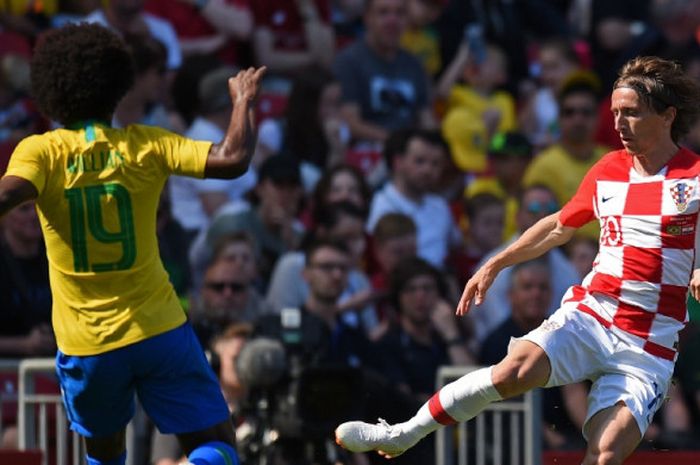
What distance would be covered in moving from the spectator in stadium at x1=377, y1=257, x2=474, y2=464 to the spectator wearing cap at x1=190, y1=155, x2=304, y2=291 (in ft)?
3.68

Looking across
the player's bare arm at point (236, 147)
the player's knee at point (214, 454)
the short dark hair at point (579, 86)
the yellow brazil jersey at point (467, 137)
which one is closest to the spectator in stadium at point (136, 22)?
the yellow brazil jersey at point (467, 137)

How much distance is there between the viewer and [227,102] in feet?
41.9

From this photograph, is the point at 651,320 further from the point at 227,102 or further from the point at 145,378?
the point at 227,102

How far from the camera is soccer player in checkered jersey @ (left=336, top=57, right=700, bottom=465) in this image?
7.28 meters

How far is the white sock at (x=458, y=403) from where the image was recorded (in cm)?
737

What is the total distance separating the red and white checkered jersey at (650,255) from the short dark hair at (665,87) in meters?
0.18

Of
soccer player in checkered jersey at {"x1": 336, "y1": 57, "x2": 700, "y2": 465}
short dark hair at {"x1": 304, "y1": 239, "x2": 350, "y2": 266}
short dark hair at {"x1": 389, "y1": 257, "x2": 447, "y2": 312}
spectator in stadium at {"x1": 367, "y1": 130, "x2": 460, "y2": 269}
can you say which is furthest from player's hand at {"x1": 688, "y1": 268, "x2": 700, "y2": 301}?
spectator in stadium at {"x1": 367, "y1": 130, "x2": 460, "y2": 269}

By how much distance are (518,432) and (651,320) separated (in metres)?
2.75

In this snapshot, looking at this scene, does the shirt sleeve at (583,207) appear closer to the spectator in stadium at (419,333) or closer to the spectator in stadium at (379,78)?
the spectator in stadium at (419,333)

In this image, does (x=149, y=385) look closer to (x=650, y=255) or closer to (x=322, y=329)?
(x=650, y=255)

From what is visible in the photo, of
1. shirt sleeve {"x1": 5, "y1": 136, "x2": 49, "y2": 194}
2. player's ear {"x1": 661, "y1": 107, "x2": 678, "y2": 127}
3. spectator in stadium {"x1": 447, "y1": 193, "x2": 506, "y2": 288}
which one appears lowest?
spectator in stadium {"x1": 447, "y1": 193, "x2": 506, "y2": 288}

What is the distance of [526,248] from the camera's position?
25.1 ft

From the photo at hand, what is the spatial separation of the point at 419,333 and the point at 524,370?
4236mm

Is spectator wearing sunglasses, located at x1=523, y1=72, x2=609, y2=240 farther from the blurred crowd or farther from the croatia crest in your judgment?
the croatia crest
